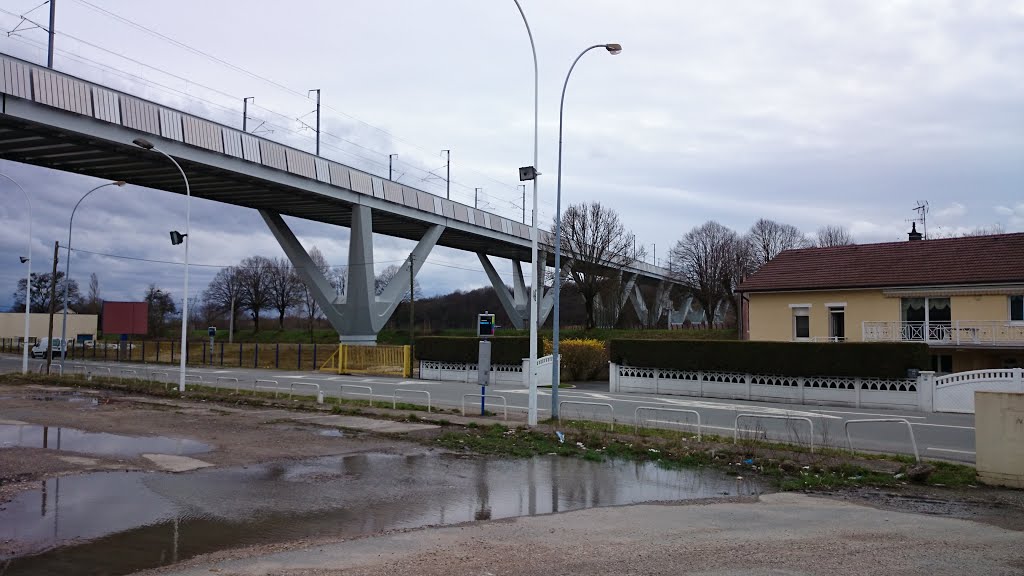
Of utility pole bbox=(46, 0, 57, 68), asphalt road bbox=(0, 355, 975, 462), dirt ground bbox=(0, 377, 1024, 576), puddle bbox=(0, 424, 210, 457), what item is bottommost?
asphalt road bbox=(0, 355, 975, 462)

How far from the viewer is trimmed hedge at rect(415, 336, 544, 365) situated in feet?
121

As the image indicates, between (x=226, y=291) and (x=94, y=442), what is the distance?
8914cm

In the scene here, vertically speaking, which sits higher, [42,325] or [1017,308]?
[1017,308]

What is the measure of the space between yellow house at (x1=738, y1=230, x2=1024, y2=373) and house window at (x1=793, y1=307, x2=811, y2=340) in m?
0.05

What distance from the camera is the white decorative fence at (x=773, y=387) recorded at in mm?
25391

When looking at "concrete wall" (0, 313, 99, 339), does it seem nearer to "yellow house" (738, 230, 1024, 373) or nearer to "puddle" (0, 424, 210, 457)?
"puddle" (0, 424, 210, 457)

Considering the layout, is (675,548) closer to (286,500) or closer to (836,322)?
(286,500)

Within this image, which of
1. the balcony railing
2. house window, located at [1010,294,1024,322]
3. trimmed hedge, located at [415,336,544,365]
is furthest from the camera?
trimmed hedge, located at [415,336,544,365]

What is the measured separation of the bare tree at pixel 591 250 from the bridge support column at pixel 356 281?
1270 cm

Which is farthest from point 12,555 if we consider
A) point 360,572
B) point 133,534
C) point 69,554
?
point 360,572

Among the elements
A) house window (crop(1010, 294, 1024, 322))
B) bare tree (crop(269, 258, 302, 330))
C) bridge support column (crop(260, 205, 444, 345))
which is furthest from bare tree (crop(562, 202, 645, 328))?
bare tree (crop(269, 258, 302, 330))

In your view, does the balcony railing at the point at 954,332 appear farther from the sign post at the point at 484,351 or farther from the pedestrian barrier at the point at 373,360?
the pedestrian barrier at the point at 373,360

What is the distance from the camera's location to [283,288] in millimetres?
98062

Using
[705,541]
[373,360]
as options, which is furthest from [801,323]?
[705,541]
